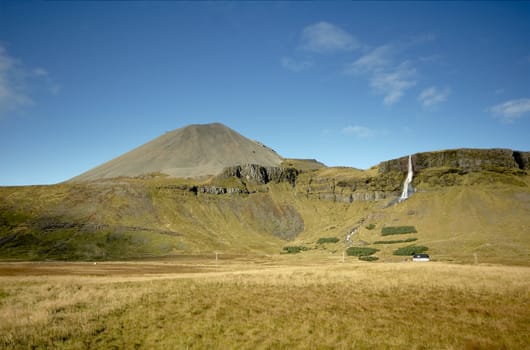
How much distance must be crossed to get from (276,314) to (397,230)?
11736 cm

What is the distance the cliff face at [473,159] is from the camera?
15475cm

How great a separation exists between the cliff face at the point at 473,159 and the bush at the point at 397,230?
41.2 metres

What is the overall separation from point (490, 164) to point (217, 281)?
485ft

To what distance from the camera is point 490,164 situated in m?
154

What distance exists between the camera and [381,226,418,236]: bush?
131 metres

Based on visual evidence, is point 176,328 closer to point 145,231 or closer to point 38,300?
point 38,300

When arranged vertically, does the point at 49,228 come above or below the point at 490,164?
below

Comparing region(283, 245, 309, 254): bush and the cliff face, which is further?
the cliff face

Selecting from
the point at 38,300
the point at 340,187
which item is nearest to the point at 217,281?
the point at 38,300

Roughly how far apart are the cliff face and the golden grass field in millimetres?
131594

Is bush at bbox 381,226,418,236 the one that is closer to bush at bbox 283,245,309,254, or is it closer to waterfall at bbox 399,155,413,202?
waterfall at bbox 399,155,413,202

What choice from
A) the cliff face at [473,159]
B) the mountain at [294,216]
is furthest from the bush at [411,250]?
the cliff face at [473,159]

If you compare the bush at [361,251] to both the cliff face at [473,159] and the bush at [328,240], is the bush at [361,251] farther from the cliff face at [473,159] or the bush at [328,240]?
the cliff face at [473,159]

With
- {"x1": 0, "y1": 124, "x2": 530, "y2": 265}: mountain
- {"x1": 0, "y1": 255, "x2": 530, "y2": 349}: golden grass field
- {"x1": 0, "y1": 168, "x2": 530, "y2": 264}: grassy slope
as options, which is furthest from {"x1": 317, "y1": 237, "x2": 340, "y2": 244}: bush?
{"x1": 0, "y1": 255, "x2": 530, "y2": 349}: golden grass field
